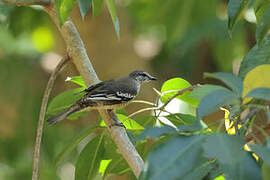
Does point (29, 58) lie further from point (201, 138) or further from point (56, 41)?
point (201, 138)

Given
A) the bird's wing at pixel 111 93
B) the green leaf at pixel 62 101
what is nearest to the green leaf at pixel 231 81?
the green leaf at pixel 62 101

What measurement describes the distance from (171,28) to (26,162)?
3119 mm

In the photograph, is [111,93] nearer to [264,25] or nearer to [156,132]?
[264,25]

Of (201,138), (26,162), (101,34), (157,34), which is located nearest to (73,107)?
(201,138)

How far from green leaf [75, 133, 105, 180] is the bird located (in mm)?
380

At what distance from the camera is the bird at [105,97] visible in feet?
9.11

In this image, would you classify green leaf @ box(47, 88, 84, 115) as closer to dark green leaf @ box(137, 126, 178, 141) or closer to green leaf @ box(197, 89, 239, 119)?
dark green leaf @ box(137, 126, 178, 141)

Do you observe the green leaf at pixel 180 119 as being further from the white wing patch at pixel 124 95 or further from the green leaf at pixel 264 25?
the white wing patch at pixel 124 95

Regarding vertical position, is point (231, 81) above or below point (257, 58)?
above

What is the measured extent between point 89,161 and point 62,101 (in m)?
0.48

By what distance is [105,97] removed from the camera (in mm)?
3113

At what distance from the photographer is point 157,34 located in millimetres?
7672

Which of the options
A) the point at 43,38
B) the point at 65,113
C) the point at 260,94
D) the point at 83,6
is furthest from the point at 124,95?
the point at 43,38

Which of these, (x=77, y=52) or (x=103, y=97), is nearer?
(x=77, y=52)
